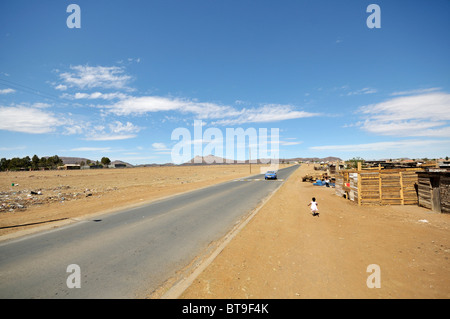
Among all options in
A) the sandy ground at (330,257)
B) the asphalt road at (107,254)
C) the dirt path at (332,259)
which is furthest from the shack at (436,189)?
the asphalt road at (107,254)

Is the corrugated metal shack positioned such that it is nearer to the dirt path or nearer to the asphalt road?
the dirt path

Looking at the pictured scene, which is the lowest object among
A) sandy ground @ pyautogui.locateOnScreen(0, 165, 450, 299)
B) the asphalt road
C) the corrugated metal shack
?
the asphalt road

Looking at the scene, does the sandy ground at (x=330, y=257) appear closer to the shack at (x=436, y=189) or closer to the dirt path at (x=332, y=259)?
the dirt path at (x=332, y=259)

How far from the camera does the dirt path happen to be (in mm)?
4332

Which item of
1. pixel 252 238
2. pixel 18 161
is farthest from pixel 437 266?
pixel 18 161

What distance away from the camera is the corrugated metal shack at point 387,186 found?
1221cm

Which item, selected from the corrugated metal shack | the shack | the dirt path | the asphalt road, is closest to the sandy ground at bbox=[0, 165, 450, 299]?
the dirt path

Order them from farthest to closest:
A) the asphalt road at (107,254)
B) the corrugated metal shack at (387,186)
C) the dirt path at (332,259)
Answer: the corrugated metal shack at (387,186)
the asphalt road at (107,254)
the dirt path at (332,259)

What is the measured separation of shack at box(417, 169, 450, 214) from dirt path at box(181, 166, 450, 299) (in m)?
0.69

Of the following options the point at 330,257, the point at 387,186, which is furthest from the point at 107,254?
the point at 387,186

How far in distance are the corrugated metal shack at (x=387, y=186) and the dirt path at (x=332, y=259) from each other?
2.37 metres

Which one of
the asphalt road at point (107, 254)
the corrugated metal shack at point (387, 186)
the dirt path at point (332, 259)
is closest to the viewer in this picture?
the dirt path at point (332, 259)

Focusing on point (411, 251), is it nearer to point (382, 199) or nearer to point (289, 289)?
point (289, 289)
